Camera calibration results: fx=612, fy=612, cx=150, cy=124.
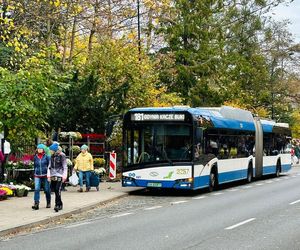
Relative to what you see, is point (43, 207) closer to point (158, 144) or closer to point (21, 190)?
point (21, 190)

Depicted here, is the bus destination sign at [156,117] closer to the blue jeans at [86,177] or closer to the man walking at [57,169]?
the blue jeans at [86,177]

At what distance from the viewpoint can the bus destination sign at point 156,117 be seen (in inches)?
808

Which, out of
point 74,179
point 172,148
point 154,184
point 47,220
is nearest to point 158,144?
point 172,148

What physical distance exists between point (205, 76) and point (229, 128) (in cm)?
2143

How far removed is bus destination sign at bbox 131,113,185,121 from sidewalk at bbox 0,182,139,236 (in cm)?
268

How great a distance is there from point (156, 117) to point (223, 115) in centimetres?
452

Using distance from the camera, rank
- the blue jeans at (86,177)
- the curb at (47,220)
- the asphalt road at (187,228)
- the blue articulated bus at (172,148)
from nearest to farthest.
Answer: the asphalt road at (187,228) → the curb at (47,220) → the blue articulated bus at (172,148) → the blue jeans at (86,177)

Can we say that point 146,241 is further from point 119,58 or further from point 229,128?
point 119,58

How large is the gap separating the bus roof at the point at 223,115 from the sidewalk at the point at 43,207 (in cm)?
328

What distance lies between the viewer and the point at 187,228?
1283 centimetres

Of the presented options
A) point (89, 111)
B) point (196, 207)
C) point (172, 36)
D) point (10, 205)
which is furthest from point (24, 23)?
point (172, 36)

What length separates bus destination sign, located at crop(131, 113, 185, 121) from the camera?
20.5 m

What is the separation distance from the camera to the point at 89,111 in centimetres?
2797

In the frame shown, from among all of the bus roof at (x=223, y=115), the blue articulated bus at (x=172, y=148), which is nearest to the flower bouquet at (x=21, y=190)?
the blue articulated bus at (x=172, y=148)
